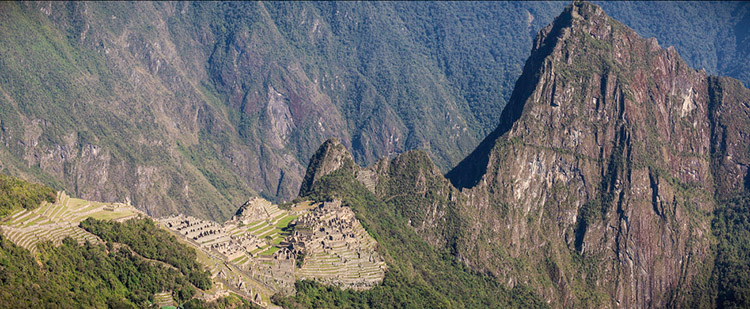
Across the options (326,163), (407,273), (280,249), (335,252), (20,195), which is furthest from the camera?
(326,163)

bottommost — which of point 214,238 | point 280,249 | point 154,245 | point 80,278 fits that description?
point 80,278

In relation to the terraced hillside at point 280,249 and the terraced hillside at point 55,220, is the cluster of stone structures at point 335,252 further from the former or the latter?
the terraced hillside at point 55,220

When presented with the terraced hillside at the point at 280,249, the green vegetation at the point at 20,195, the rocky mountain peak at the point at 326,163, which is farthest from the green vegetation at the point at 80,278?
the rocky mountain peak at the point at 326,163

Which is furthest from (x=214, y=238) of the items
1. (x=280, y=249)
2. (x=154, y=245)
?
(x=154, y=245)

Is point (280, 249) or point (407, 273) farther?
point (407, 273)

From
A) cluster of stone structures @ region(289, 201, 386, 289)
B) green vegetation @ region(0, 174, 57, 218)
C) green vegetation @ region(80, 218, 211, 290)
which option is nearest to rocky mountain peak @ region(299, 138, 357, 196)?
cluster of stone structures @ region(289, 201, 386, 289)

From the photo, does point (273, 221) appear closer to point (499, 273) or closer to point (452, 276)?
point (452, 276)

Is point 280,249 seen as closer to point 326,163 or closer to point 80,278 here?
point 80,278
